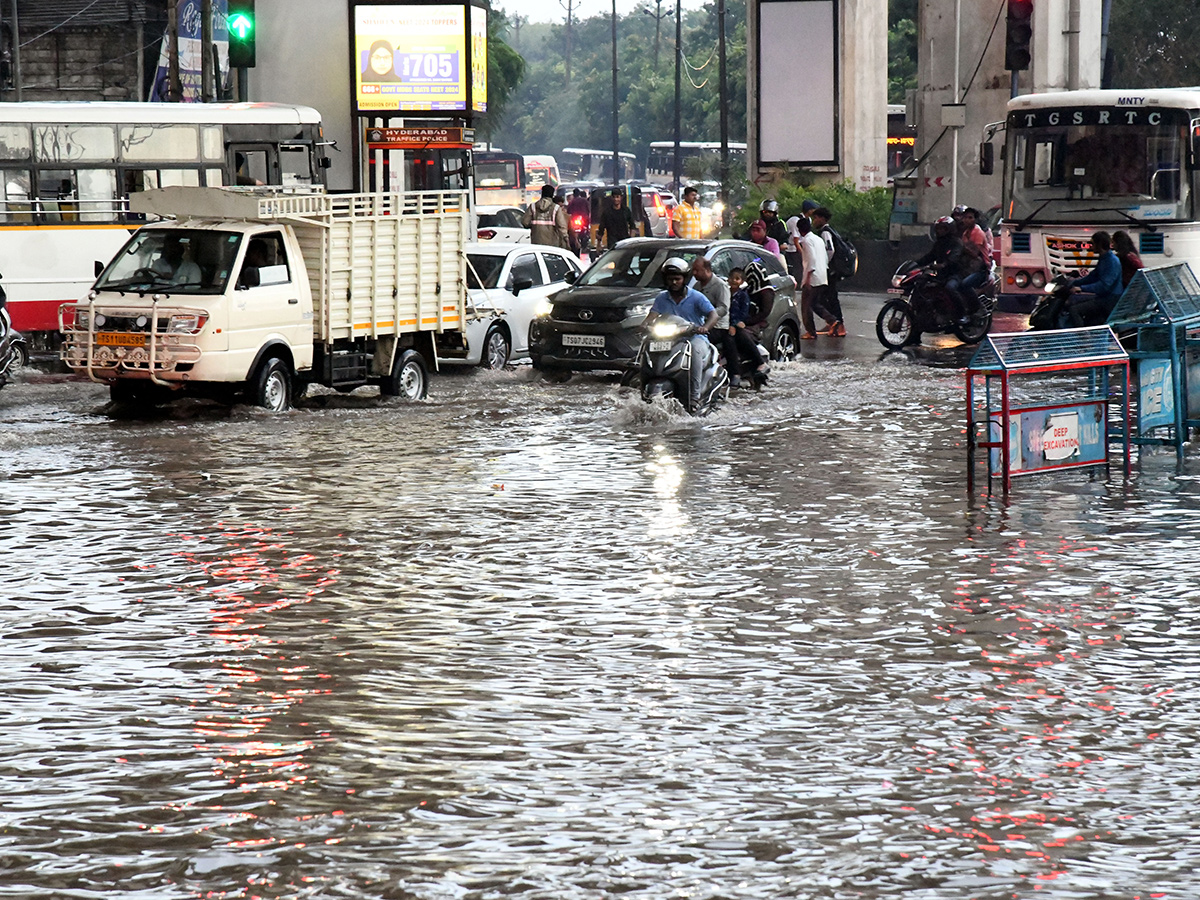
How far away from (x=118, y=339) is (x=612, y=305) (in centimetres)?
538

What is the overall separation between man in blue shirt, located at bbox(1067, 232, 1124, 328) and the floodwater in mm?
6494

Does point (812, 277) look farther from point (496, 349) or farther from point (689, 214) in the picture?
point (689, 214)

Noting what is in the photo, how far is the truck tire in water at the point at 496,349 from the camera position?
22281mm

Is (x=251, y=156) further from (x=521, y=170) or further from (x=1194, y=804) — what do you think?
(x=521, y=170)

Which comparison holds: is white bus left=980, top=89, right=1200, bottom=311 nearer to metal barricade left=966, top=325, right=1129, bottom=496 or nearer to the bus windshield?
the bus windshield

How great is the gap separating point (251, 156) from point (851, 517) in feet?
53.6

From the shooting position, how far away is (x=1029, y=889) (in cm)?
518

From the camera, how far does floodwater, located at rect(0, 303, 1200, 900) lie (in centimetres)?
549

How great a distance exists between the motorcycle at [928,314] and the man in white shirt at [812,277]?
58.9 inches

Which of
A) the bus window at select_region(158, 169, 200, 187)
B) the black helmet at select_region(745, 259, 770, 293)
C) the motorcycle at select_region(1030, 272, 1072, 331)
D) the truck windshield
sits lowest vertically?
the motorcycle at select_region(1030, 272, 1072, 331)

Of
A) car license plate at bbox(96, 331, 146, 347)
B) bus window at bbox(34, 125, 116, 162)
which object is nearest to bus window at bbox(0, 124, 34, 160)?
bus window at bbox(34, 125, 116, 162)

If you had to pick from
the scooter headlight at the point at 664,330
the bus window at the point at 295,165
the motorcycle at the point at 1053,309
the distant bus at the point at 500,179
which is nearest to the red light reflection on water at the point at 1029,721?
the scooter headlight at the point at 664,330

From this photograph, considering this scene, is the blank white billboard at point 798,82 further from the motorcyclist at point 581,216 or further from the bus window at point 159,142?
the bus window at point 159,142

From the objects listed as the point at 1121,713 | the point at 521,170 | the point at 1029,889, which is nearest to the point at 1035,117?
the point at 1121,713
